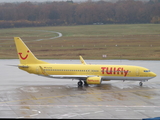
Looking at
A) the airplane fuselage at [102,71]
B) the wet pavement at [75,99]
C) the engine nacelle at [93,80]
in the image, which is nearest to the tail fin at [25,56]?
the airplane fuselage at [102,71]

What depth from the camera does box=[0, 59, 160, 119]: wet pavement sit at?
3344cm

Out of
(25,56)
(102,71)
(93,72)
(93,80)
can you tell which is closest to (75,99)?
(93,80)

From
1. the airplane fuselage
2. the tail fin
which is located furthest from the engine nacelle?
the tail fin

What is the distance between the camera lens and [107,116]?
1281 inches

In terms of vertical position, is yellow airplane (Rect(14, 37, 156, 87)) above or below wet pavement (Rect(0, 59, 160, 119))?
above

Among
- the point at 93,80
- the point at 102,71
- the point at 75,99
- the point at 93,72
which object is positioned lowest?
the point at 75,99

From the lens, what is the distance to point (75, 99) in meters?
40.3

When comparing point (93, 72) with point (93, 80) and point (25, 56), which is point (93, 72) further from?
point (25, 56)

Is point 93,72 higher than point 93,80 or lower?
higher

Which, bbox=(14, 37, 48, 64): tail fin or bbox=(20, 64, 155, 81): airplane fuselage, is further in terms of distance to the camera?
bbox=(14, 37, 48, 64): tail fin

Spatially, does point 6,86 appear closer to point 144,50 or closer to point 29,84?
point 29,84

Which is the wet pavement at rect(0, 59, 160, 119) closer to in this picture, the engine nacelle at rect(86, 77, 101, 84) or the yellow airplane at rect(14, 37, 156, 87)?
the engine nacelle at rect(86, 77, 101, 84)

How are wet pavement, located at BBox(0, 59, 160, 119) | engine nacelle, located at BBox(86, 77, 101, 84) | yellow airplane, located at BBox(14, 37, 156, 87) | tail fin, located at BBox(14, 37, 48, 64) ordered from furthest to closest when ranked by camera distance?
tail fin, located at BBox(14, 37, 48, 64)
yellow airplane, located at BBox(14, 37, 156, 87)
engine nacelle, located at BBox(86, 77, 101, 84)
wet pavement, located at BBox(0, 59, 160, 119)

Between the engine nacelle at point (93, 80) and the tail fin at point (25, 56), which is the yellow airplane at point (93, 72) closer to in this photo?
the engine nacelle at point (93, 80)
